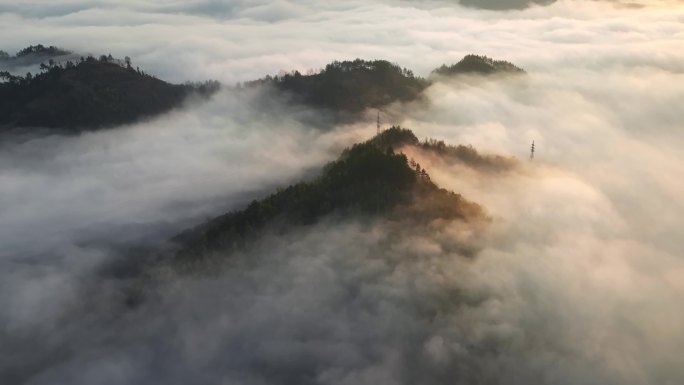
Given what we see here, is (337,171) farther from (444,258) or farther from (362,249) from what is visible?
(444,258)

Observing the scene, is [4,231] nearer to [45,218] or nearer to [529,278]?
[45,218]

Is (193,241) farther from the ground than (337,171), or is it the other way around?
(337,171)

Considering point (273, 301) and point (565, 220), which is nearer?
point (273, 301)

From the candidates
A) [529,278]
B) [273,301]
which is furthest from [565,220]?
[273,301]

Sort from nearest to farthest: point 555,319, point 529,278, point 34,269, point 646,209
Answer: point 555,319 → point 529,278 → point 34,269 → point 646,209

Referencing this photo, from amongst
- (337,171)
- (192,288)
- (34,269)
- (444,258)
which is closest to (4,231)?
(34,269)

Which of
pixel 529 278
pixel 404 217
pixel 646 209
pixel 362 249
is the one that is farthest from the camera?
pixel 646 209

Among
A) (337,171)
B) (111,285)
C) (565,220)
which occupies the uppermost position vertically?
(337,171)
